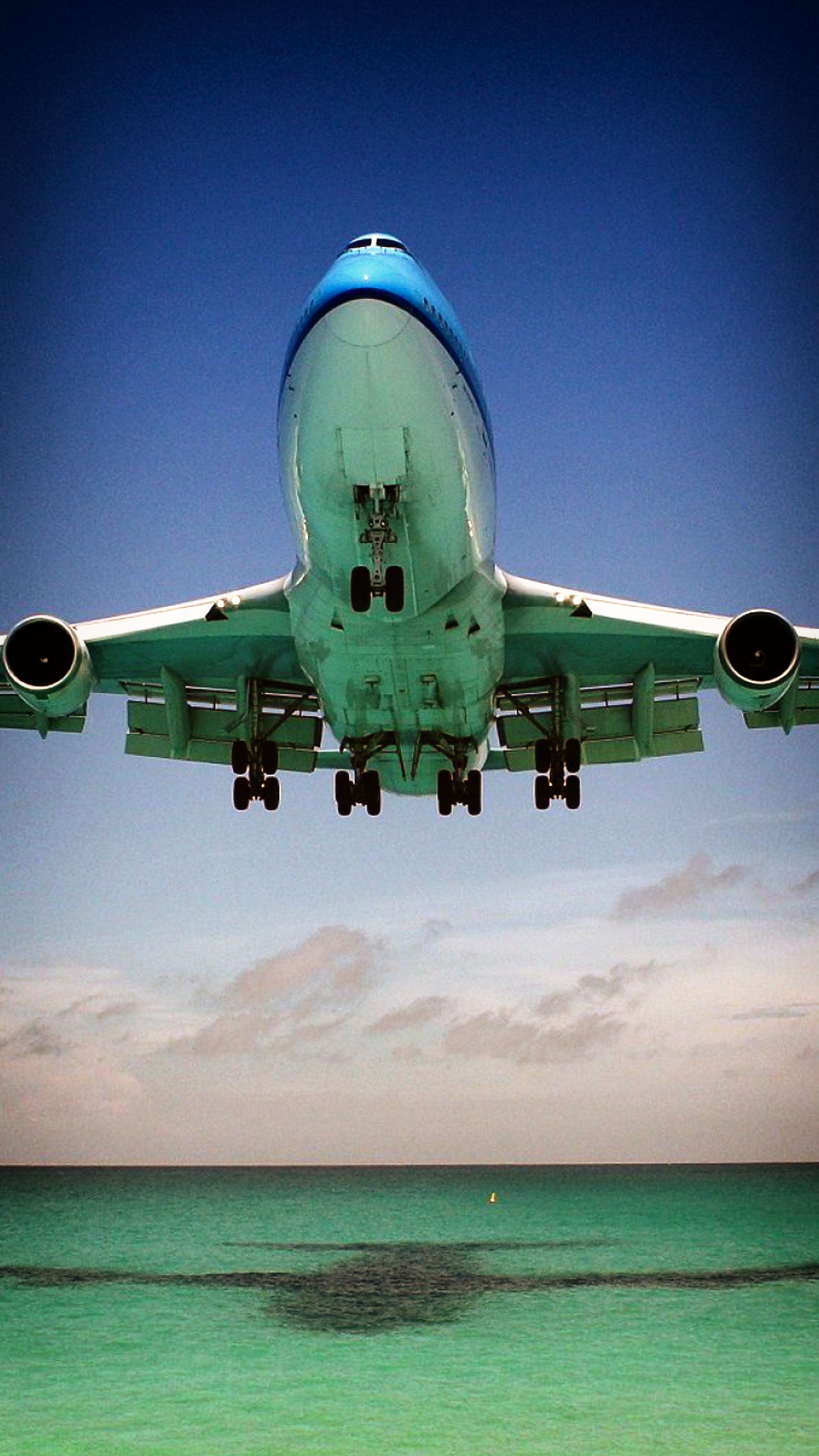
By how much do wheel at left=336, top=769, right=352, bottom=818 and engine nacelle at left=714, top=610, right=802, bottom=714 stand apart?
19.7ft

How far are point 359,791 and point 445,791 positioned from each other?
1.17 m

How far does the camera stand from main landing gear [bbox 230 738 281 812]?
2033 cm

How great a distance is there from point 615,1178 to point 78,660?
189656mm

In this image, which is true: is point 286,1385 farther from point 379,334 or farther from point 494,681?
point 379,334

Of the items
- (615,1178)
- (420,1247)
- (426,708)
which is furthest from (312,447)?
(615,1178)

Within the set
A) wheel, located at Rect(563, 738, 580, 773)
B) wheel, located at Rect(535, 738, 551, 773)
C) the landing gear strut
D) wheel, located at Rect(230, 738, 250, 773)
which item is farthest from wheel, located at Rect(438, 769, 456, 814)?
the landing gear strut

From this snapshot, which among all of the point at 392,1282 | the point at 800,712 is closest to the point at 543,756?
the point at 800,712

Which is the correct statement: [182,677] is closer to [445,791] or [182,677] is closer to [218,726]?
[218,726]

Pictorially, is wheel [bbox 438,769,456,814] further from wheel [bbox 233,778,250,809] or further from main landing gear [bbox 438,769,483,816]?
wheel [bbox 233,778,250,809]

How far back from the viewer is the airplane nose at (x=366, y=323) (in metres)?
12.4

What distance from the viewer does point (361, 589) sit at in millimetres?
14914

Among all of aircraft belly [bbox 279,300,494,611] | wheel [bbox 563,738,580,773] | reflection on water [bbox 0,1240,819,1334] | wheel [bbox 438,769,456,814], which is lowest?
reflection on water [bbox 0,1240,819,1334]

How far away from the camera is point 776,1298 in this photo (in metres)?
61.7

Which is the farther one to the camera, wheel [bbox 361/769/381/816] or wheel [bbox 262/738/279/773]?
wheel [bbox 262/738/279/773]
